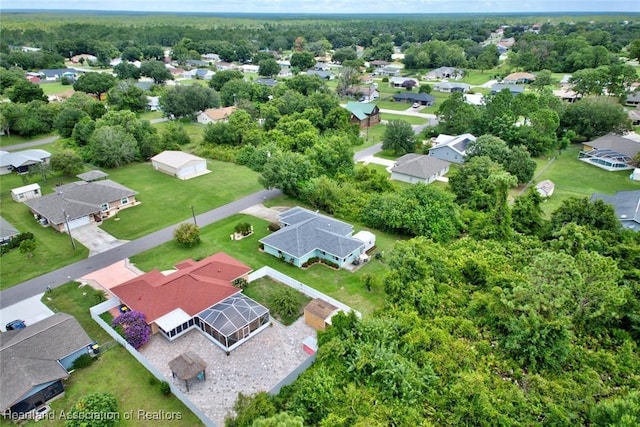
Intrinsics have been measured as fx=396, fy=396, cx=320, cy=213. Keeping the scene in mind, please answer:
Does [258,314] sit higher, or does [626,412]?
[626,412]

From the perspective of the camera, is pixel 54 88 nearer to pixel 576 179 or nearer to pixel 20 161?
pixel 20 161

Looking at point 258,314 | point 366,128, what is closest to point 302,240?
point 258,314

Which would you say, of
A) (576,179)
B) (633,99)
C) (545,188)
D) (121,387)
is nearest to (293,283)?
(121,387)

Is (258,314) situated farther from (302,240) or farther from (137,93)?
(137,93)

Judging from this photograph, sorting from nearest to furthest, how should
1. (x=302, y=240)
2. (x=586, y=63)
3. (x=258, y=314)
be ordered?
1. (x=258, y=314)
2. (x=302, y=240)
3. (x=586, y=63)

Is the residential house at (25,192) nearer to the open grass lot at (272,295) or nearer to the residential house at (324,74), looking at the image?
the open grass lot at (272,295)

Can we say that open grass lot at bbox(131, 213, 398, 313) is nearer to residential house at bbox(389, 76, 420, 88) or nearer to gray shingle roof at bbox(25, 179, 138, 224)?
gray shingle roof at bbox(25, 179, 138, 224)
